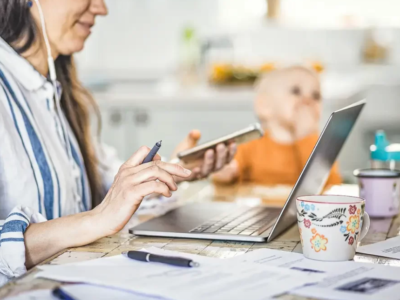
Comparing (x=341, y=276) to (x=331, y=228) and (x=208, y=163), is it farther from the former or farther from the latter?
(x=208, y=163)

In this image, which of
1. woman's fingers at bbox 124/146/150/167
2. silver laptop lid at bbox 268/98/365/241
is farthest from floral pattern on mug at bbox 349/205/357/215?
woman's fingers at bbox 124/146/150/167

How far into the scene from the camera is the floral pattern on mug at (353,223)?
91cm

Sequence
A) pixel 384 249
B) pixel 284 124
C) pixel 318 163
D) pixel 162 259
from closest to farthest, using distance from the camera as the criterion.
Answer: pixel 162 259 → pixel 384 249 → pixel 318 163 → pixel 284 124

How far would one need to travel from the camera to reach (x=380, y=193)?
4.15ft

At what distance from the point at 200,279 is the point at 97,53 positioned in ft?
12.0

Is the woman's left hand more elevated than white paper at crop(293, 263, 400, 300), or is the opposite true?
the woman's left hand

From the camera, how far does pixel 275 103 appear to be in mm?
2199

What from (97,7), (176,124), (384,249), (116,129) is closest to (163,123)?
(176,124)

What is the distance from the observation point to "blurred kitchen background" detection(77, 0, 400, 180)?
375 centimetres

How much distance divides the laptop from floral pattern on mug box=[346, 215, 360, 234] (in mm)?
A: 117

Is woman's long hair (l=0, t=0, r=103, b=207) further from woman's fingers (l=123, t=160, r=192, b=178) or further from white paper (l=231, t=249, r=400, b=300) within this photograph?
white paper (l=231, t=249, r=400, b=300)

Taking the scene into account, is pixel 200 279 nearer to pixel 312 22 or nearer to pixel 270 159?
pixel 270 159

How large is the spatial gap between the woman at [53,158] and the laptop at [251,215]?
0.32 ft

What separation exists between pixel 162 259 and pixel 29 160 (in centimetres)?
46
